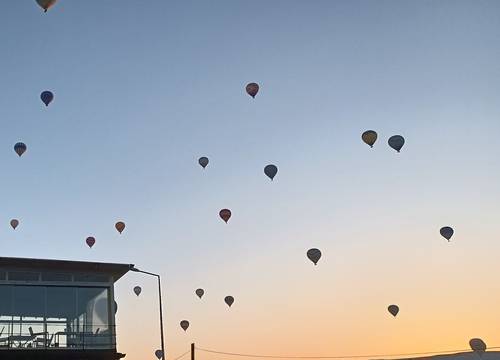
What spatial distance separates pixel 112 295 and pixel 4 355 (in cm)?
533

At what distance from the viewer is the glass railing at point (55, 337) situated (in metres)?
26.1

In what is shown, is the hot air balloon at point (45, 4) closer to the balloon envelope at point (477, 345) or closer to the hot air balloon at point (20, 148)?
the hot air balloon at point (20, 148)

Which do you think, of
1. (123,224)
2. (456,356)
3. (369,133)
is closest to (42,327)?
(123,224)

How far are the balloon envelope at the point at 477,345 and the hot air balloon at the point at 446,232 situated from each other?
10.3m

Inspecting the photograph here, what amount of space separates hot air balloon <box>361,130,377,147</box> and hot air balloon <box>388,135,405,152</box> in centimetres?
104

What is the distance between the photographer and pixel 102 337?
27766mm

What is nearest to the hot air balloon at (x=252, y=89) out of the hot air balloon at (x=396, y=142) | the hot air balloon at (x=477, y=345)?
the hot air balloon at (x=396, y=142)

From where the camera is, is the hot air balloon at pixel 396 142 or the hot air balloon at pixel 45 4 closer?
the hot air balloon at pixel 45 4

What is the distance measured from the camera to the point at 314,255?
109ft

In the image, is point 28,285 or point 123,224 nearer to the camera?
point 28,285

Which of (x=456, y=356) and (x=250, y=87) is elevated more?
(x=250, y=87)

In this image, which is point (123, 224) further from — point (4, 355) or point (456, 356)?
point (456, 356)

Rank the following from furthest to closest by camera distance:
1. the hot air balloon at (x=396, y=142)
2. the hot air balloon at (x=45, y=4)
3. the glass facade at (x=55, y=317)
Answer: the hot air balloon at (x=396, y=142), the glass facade at (x=55, y=317), the hot air balloon at (x=45, y=4)

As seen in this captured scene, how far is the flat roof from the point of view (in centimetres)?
2717
